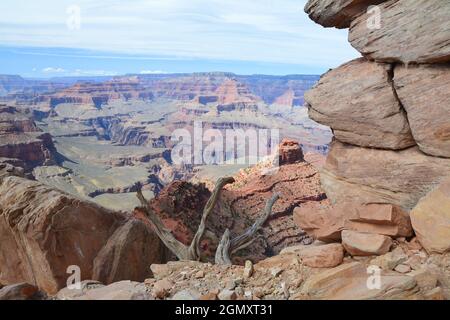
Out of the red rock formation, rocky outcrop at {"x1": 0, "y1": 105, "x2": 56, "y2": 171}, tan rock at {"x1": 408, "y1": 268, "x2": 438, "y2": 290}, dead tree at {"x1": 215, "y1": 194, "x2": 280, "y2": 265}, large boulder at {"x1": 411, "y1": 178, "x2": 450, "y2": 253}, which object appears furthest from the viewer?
rocky outcrop at {"x1": 0, "y1": 105, "x2": 56, "y2": 171}

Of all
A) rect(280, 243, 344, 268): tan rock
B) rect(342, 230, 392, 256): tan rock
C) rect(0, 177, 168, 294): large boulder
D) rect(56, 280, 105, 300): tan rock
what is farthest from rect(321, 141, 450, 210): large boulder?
rect(0, 177, 168, 294): large boulder

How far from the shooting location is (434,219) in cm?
1034

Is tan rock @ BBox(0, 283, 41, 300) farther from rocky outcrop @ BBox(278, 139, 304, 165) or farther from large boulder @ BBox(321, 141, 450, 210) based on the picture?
rocky outcrop @ BBox(278, 139, 304, 165)

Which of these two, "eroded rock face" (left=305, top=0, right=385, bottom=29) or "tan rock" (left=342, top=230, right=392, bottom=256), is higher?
"eroded rock face" (left=305, top=0, right=385, bottom=29)

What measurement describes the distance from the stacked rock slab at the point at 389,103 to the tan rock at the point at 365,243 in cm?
144

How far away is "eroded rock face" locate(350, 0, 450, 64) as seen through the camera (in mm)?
10531

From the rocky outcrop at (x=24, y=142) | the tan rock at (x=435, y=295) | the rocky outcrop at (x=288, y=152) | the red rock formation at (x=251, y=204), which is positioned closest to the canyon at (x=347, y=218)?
the tan rock at (x=435, y=295)

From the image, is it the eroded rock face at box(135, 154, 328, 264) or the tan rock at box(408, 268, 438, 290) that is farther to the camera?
the eroded rock face at box(135, 154, 328, 264)

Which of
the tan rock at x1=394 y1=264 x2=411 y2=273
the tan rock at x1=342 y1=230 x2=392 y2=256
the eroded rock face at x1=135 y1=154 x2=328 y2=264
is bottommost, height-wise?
the eroded rock face at x1=135 y1=154 x2=328 y2=264

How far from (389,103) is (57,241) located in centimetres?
1269

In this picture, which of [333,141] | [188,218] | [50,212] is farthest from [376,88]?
[188,218]

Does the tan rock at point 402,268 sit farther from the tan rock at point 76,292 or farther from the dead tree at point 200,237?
the tan rock at point 76,292

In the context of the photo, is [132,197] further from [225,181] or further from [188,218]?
[225,181]

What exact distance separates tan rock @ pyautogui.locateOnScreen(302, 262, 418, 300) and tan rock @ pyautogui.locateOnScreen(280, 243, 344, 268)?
0.46 metres
